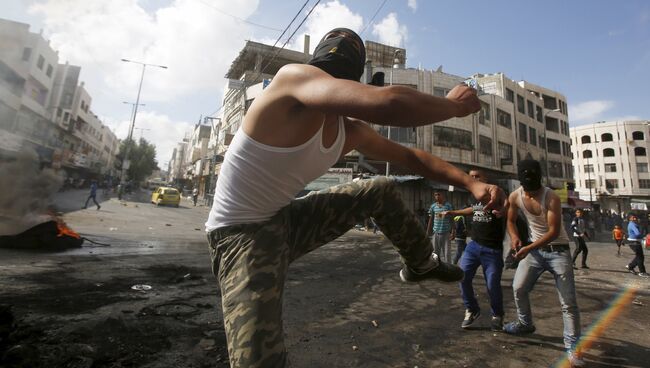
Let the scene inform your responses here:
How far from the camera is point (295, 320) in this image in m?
3.45

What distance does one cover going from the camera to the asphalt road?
251 cm

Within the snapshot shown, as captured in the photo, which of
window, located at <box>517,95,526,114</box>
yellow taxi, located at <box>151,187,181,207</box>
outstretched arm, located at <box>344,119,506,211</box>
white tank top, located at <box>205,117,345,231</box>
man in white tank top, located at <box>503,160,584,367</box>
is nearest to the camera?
white tank top, located at <box>205,117,345,231</box>

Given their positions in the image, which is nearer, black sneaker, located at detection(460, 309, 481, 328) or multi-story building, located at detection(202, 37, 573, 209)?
black sneaker, located at detection(460, 309, 481, 328)

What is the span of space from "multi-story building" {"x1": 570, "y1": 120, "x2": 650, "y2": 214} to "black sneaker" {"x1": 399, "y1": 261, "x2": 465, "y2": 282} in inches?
2409

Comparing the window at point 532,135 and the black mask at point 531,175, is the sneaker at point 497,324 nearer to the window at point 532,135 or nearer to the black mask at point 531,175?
the black mask at point 531,175

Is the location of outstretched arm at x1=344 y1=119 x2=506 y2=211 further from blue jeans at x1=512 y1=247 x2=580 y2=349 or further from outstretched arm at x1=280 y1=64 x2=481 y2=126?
blue jeans at x1=512 y1=247 x2=580 y2=349

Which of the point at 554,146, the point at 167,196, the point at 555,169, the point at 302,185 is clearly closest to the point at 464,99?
the point at 302,185

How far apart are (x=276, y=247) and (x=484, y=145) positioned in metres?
31.9

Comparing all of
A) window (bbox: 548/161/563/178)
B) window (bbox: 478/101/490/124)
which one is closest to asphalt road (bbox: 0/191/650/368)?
window (bbox: 478/101/490/124)

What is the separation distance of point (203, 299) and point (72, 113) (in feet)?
176

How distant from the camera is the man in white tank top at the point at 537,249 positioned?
3126 mm

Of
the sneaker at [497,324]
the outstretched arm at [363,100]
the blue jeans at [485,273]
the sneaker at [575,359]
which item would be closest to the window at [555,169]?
the blue jeans at [485,273]

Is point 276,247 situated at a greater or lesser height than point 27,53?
lesser

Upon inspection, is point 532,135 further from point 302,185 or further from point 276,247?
point 276,247
